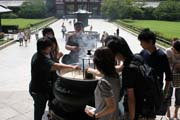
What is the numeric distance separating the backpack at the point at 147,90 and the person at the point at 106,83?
33cm

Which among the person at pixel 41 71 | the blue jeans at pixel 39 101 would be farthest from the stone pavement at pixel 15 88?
the person at pixel 41 71

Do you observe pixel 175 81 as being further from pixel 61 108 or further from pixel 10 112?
pixel 10 112

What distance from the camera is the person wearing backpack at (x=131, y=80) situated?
3754 millimetres

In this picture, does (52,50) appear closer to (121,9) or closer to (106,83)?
(106,83)

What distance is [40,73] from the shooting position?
5234 mm

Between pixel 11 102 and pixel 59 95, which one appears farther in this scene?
pixel 11 102

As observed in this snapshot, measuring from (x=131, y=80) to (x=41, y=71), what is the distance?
190cm

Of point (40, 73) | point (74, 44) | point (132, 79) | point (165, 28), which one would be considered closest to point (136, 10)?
point (165, 28)

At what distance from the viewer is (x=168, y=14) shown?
220 feet

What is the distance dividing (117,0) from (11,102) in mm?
58677

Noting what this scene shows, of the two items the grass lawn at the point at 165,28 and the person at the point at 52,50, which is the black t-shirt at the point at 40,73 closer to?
the person at the point at 52,50

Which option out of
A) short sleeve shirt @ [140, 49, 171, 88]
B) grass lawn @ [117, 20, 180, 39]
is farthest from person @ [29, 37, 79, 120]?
grass lawn @ [117, 20, 180, 39]

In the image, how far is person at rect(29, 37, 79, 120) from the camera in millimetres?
A: 4980

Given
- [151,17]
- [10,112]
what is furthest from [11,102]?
[151,17]
